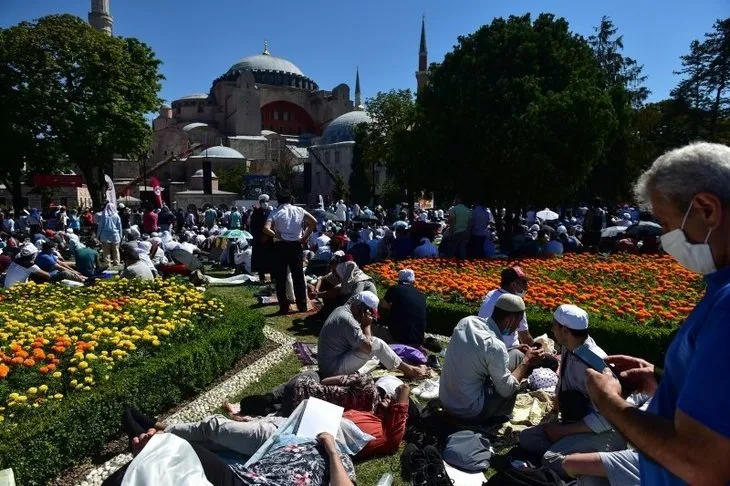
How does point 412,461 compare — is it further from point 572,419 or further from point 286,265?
point 286,265

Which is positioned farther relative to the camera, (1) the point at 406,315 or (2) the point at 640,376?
(1) the point at 406,315

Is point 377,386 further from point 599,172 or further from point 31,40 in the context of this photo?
point 31,40

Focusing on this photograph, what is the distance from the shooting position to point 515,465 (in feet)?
12.7

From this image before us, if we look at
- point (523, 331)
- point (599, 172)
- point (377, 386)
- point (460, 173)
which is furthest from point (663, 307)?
point (599, 172)

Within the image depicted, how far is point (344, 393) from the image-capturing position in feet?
14.9

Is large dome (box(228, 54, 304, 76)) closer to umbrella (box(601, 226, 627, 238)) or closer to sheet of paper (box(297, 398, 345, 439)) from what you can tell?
umbrella (box(601, 226, 627, 238))

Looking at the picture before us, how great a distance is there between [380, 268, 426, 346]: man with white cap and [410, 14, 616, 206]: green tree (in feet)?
34.6

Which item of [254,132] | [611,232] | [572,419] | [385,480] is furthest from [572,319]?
[254,132]

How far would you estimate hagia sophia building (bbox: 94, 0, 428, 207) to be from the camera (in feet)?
183

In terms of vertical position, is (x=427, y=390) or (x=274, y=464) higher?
(x=274, y=464)

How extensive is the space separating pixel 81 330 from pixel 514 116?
13.6 metres

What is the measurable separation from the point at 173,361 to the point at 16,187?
28942 millimetres

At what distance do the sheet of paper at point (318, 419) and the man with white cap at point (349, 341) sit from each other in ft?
4.76

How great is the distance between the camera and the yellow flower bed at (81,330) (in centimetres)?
481
